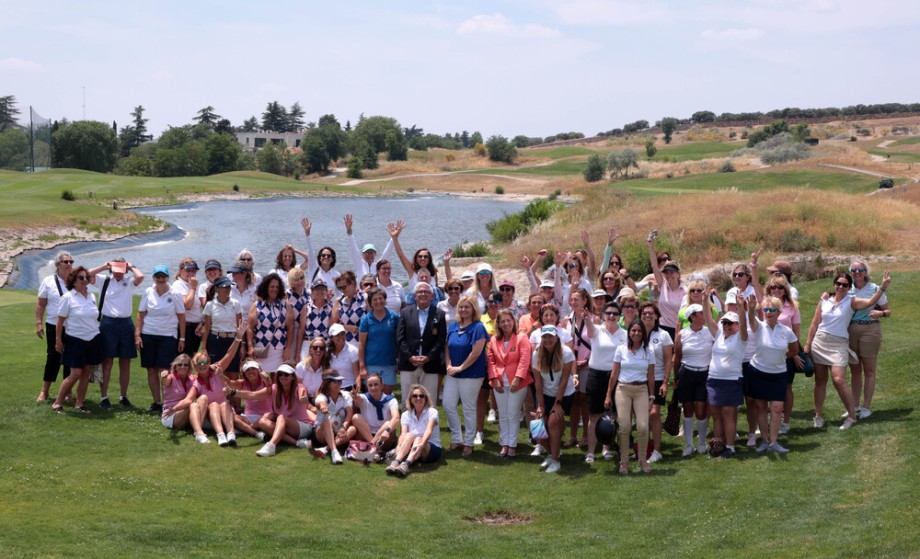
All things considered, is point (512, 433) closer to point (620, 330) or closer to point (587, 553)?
point (620, 330)

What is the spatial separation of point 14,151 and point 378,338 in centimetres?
8218

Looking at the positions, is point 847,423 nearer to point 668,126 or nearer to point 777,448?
point 777,448

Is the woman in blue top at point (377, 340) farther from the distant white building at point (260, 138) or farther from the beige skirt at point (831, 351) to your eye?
the distant white building at point (260, 138)

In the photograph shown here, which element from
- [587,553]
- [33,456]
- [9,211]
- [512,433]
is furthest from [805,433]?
[9,211]

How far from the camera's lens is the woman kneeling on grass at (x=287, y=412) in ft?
32.8

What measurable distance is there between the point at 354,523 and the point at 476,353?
2666mm

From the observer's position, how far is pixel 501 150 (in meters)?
128

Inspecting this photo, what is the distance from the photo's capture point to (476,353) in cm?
1009

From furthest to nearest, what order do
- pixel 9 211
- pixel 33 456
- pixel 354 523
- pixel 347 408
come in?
pixel 9 211 → pixel 347 408 → pixel 33 456 → pixel 354 523

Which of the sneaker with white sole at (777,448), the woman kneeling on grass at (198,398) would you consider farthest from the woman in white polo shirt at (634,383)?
the woman kneeling on grass at (198,398)

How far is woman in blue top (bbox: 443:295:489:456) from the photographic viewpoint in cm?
A: 1012

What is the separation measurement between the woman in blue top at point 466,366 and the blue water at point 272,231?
2127 centimetres

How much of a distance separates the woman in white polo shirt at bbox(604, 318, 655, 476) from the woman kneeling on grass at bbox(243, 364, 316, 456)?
3217mm

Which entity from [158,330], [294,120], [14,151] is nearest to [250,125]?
[294,120]
